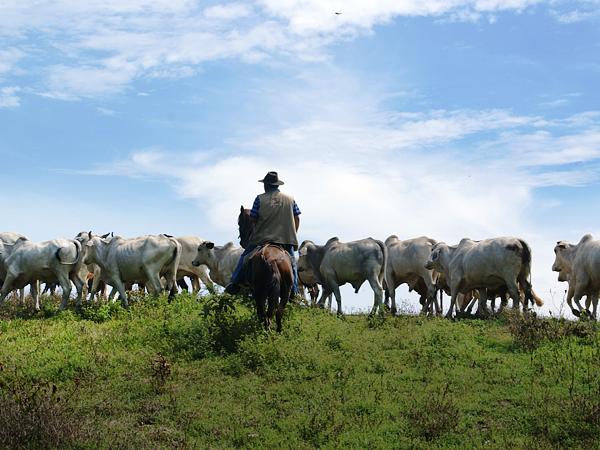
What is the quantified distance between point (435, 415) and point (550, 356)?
12.1 feet

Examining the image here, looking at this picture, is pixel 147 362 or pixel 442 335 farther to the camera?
pixel 442 335

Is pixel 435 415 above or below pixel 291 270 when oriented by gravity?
below

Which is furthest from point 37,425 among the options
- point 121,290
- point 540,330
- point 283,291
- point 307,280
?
point 307,280

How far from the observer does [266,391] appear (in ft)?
39.1

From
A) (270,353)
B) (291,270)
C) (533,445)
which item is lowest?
(533,445)

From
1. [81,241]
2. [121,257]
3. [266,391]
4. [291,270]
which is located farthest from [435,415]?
[81,241]

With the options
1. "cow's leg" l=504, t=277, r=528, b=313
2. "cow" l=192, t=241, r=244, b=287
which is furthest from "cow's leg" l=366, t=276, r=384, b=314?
"cow" l=192, t=241, r=244, b=287

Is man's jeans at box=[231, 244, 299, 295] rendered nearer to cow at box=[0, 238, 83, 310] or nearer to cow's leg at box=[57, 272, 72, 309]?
cow at box=[0, 238, 83, 310]

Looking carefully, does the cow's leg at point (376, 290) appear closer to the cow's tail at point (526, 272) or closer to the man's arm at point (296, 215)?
the cow's tail at point (526, 272)

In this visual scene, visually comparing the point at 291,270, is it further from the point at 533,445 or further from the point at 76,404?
the point at 533,445

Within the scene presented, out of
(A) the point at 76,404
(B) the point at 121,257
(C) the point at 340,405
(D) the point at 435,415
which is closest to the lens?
(D) the point at 435,415

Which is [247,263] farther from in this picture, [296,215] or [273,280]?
[296,215]

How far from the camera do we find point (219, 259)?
26.2 meters

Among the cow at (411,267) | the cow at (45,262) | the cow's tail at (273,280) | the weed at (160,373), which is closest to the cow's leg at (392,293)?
the cow at (411,267)
